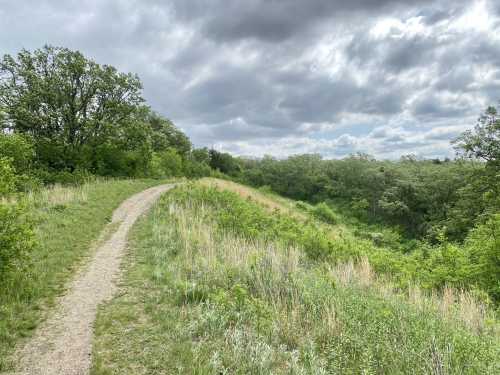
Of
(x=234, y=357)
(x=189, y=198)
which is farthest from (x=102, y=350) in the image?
(x=189, y=198)

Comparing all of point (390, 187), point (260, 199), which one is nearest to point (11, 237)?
point (260, 199)

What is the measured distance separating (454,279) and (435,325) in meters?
5.42

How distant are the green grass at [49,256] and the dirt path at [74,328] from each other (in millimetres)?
253

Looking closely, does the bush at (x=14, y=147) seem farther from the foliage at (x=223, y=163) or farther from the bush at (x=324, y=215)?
the foliage at (x=223, y=163)

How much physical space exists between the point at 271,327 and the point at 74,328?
10.2 feet

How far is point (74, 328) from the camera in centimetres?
481

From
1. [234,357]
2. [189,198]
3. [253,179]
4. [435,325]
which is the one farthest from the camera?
[253,179]

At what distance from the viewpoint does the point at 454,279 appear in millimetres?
9039

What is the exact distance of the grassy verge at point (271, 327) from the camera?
3.92 metres

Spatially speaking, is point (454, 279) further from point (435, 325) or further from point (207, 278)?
point (207, 278)

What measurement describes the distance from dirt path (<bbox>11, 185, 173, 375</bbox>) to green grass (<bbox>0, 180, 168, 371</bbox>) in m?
0.25

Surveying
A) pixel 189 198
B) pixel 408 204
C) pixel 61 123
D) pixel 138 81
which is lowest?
pixel 408 204

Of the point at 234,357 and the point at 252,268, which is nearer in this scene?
the point at 234,357

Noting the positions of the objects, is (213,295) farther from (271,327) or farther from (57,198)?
(57,198)
